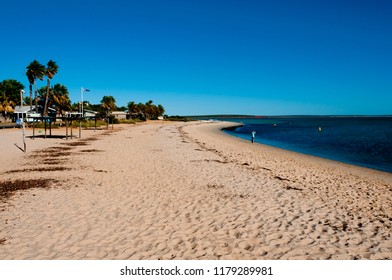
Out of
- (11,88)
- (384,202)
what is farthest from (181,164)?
(11,88)

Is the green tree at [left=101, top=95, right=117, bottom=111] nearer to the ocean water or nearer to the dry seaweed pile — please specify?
the ocean water

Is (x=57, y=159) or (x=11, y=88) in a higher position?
(x=11, y=88)

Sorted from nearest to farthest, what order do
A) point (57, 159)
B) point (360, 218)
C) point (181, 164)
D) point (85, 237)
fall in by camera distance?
1. point (85, 237)
2. point (360, 218)
3. point (181, 164)
4. point (57, 159)

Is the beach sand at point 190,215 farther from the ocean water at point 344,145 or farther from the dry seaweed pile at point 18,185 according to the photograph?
the ocean water at point 344,145

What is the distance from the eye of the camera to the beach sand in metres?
6.20

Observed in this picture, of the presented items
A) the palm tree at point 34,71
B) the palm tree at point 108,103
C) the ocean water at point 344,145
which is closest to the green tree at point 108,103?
the palm tree at point 108,103

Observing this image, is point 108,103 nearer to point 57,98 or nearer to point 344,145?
point 57,98

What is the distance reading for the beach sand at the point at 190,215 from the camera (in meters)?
6.20

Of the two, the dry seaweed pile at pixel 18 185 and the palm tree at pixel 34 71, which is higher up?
the palm tree at pixel 34 71

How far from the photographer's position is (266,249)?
620cm

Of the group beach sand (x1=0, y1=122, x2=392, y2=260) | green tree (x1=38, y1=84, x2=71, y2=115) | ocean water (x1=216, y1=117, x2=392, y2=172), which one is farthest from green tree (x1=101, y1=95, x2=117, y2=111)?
beach sand (x1=0, y1=122, x2=392, y2=260)

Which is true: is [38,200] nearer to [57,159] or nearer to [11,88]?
[57,159]

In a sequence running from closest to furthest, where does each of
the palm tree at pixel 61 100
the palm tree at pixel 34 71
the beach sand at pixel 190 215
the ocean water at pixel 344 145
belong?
1. the beach sand at pixel 190 215
2. the ocean water at pixel 344 145
3. the palm tree at pixel 34 71
4. the palm tree at pixel 61 100
